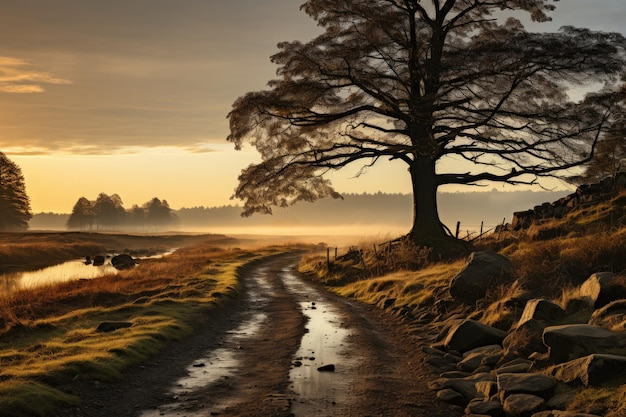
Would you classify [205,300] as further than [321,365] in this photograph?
Yes

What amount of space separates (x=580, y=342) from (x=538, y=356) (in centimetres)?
90

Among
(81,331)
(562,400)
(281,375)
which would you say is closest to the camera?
(562,400)

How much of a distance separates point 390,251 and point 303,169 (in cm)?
712

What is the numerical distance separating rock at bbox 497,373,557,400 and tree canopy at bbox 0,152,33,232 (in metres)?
107

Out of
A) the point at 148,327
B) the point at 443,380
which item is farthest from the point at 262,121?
the point at 443,380

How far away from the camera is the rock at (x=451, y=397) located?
9867 millimetres

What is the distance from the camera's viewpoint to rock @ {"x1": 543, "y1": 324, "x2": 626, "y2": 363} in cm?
963

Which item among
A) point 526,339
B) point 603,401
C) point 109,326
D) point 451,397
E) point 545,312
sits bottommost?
point 109,326

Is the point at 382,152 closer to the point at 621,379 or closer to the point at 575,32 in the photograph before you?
the point at 575,32

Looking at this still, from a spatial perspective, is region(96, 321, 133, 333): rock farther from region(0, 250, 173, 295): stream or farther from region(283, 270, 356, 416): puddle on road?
region(0, 250, 173, 295): stream

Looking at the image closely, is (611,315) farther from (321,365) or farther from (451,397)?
(321,365)

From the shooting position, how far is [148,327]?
16.2m

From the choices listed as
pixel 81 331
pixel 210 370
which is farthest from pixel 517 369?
pixel 81 331

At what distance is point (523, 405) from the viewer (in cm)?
863
